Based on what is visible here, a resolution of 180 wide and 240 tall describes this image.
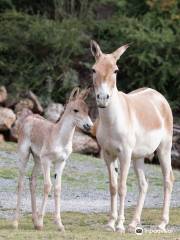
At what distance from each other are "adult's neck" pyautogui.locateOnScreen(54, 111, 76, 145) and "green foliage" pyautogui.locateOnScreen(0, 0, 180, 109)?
1154cm

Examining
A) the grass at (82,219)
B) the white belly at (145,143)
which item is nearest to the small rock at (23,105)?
the grass at (82,219)

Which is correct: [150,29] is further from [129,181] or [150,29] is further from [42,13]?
[129,181]

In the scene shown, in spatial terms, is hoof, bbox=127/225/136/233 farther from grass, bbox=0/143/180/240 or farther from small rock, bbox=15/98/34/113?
small rock, bbox=15/98/34/113

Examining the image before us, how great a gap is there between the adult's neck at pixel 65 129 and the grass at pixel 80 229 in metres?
1.04

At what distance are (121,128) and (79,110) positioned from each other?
54 cm

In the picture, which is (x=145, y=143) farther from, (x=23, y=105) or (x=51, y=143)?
(x=23, y=105)

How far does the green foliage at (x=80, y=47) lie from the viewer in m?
21.6

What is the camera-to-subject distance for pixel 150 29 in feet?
73.3

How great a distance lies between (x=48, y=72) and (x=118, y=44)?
6.75 feet

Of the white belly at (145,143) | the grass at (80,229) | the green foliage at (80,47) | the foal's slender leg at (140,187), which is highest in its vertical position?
the green foliage at (80,47)

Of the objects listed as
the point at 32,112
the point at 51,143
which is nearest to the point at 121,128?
the point at 51,143

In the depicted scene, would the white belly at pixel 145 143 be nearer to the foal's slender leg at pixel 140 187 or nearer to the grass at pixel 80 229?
the foal's slender leg at pixel 140 187

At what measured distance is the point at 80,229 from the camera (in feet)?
31.7

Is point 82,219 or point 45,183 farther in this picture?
point 82,219
